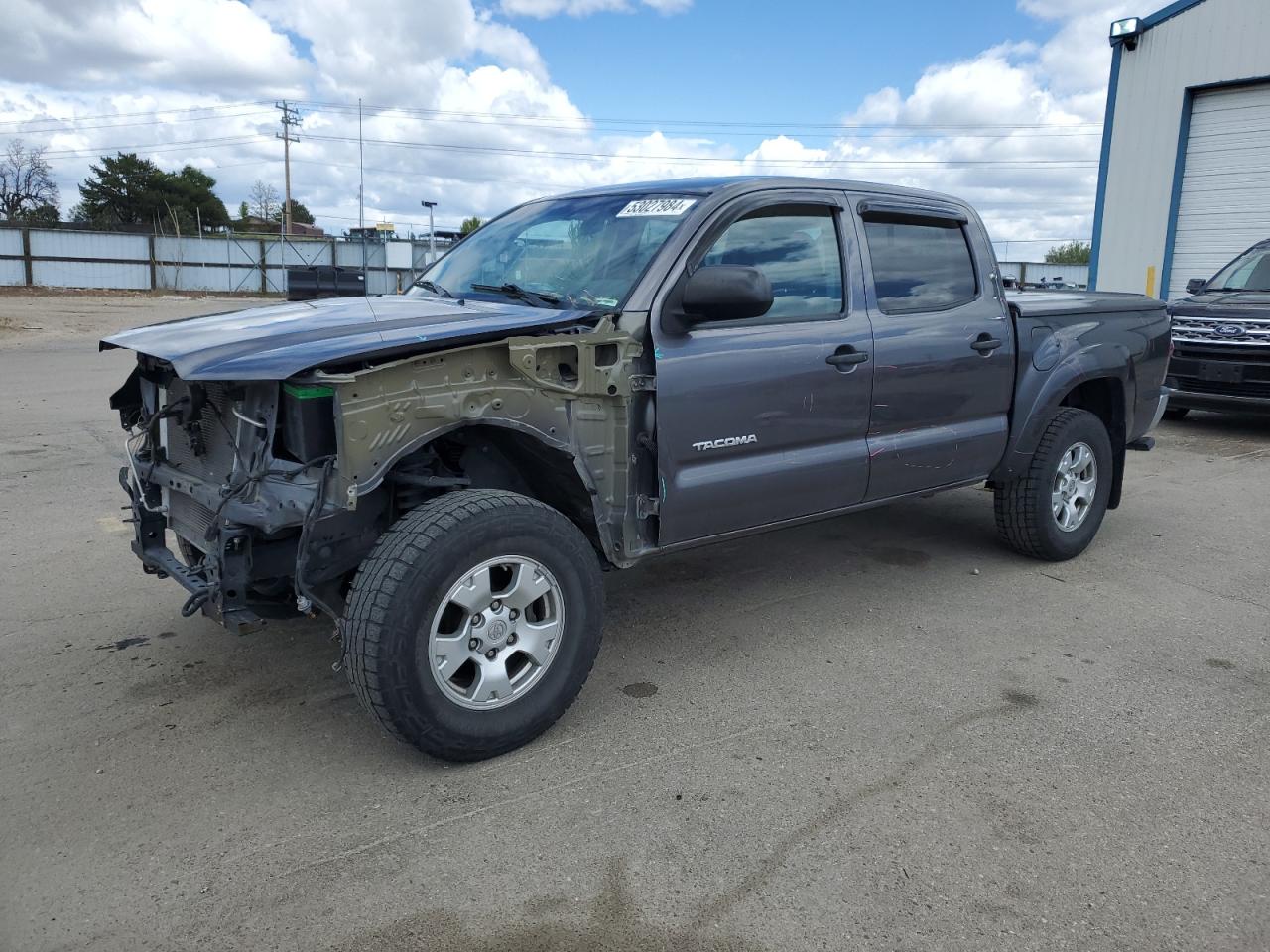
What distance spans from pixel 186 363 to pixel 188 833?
1.40 m

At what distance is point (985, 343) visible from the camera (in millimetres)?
4801

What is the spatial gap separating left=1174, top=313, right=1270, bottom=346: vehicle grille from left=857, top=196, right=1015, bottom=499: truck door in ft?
19.3

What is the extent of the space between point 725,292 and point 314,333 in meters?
1.39

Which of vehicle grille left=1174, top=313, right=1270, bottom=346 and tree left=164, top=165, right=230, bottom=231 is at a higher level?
tree left=164, top=165, right=230, bottom=231

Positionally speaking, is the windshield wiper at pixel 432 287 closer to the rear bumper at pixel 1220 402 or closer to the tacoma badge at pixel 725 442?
the tacoma badge at pixel 725 442

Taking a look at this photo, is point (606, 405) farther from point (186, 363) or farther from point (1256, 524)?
point (1256, 524)

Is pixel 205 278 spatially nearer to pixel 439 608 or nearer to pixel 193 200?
pixel 193 200

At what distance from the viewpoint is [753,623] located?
4.52 metres

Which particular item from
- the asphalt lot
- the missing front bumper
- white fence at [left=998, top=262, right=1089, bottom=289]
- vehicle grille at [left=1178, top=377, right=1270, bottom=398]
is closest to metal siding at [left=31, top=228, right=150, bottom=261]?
white fence at [left=998, top=262, right=1089, bottom=289]

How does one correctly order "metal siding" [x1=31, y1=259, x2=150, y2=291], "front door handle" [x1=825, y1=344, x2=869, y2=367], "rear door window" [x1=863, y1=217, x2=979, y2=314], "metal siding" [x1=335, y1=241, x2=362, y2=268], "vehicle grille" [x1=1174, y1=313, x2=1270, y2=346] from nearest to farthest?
1. "front door handle" [x1=825, y1=344, x2=869, y2=367]
2. "rear door window" [x1=863, y1=217, x2=979, y2=314]
3. "vehicle grille" [x1=1174, y1=313, x2=1270, y2=346]
4. "metal siding" [x1=31, y1=259, x2=150, y2=291]
5. "metal siding" [x1=335, y1=241, x2=362, y2=268]

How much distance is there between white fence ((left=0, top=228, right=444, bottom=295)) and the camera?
37719 millimetres

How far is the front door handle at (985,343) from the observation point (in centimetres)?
476

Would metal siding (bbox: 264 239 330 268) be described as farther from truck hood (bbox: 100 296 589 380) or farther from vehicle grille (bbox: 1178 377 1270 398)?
truck hood (bbox: 100 296 589 380)

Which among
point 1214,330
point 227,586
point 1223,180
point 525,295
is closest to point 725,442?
point 525,295
